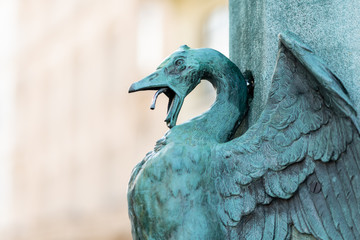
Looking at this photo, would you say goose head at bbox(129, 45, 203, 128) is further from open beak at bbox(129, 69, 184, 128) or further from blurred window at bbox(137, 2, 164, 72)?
blurred window at bbox(137, 2, 164, 72)

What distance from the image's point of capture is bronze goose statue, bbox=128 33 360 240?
2.65m

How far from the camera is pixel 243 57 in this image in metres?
3.26

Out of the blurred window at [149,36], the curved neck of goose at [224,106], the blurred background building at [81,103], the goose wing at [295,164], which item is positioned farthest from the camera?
the blurred window at [149,36]

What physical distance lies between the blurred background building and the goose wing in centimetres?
1089

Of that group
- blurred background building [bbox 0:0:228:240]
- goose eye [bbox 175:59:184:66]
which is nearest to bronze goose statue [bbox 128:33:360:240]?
goose eye [bbox 175:59:184:66]

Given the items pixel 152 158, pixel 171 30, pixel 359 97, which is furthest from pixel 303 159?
pixel 171 30

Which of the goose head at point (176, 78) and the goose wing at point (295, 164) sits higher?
the goose head at point (176, 78)

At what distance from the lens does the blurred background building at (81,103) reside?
16.4 m

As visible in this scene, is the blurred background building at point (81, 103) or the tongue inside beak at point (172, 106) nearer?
the tongue inside beak at point (172, 106)

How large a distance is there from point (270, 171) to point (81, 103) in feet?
60.9

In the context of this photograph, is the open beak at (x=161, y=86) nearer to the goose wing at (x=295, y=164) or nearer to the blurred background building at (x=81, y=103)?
the goose wing at (x=295, y=164)

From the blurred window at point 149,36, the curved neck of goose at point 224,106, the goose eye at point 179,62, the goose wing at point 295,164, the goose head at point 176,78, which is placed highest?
the blurred window at point 149,36

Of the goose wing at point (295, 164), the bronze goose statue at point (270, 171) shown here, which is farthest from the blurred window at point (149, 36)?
the goose wing at point (295, 164)

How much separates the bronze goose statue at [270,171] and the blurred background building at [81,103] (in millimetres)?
10805
